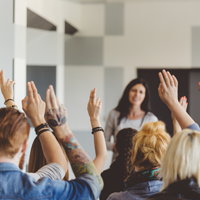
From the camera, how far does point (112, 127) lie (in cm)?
264

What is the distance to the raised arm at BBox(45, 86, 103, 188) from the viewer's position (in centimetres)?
78

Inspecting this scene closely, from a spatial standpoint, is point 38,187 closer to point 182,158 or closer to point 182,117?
point 182,158

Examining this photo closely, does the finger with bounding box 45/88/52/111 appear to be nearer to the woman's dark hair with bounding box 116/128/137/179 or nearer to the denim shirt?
the denim shirt

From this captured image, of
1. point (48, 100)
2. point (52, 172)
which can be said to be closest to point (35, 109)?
point (48, 100)

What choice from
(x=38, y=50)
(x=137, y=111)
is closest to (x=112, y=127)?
(x=137, y=111)

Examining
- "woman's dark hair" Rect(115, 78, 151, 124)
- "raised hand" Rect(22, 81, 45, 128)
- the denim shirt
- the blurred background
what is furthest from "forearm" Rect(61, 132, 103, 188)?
the blurred background

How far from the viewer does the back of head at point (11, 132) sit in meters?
0.70

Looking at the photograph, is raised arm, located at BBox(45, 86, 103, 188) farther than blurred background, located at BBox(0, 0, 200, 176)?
No

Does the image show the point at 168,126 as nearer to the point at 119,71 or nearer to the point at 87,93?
the point at 119,71

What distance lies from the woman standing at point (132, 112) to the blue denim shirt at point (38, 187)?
1.83m

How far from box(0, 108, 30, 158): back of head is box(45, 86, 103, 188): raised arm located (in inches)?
4.1

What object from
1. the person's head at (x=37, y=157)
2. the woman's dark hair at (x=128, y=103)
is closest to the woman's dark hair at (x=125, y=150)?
the person's head at (x=37, y=157)

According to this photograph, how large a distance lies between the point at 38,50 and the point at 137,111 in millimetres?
1692

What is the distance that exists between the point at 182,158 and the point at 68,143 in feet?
1.29
